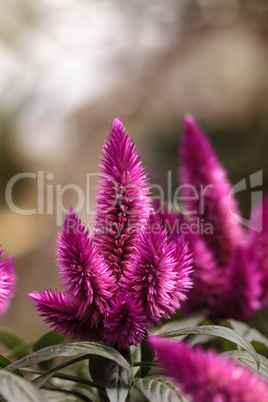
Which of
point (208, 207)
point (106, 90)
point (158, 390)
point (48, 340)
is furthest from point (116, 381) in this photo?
point (106, 90)

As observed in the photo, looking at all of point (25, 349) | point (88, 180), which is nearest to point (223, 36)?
point (88, 180)

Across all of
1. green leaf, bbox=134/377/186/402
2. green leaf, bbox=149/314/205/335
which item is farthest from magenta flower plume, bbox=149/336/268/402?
green leaf, bbox=149/314/205/335

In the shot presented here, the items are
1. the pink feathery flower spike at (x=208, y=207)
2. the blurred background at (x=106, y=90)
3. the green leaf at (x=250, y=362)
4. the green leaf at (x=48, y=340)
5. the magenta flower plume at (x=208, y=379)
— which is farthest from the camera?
the blurred background at (x=106, y=90)

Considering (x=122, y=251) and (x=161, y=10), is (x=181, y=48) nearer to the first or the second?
(x=161, y=10)

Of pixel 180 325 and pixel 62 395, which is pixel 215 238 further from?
pixel 62 395

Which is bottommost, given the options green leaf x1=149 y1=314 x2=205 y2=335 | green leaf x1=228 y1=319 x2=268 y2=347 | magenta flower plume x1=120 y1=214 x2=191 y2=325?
green leaf x1=228 y1=319 x2=268 y2=347

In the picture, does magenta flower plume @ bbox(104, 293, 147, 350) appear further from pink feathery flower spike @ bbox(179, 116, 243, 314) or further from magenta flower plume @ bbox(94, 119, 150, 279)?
pink feathery flower spike @ bbox(179, 116, 243, 314)

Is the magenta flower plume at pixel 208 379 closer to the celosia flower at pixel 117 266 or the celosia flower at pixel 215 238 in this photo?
the celosia flower at pixel 117 266

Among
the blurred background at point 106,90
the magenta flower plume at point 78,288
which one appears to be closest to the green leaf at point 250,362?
the magenta flower plume at point 78,288
